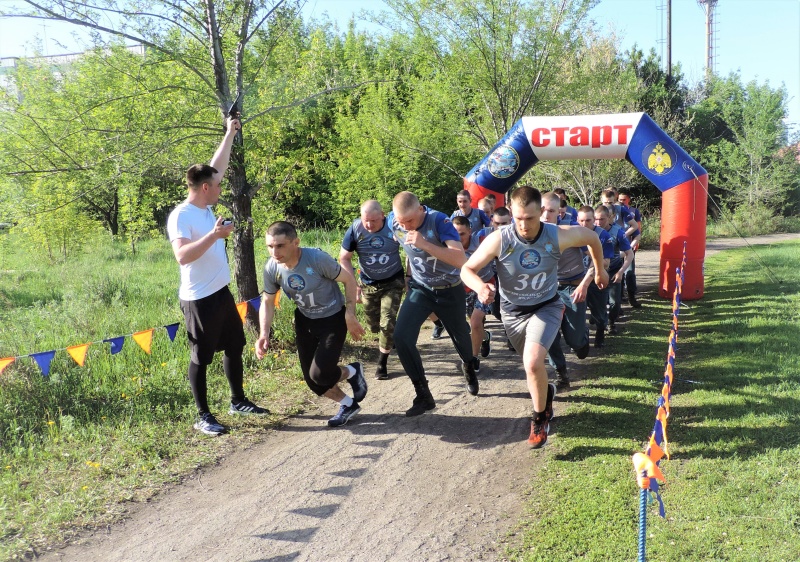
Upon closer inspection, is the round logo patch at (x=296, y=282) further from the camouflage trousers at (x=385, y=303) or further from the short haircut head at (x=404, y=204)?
the camouflage trousers at (x=385, y=303)

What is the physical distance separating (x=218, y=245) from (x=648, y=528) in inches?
148

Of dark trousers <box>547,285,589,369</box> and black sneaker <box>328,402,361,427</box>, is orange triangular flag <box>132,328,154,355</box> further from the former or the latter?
dark trousers <box>547,285,589,369</box>

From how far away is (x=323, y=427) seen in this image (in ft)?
17.8

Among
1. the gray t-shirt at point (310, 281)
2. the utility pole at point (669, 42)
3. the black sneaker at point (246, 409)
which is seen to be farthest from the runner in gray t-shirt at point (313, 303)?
the utility pole at point (669, 42)

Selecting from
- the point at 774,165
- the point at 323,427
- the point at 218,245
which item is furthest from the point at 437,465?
the point at 774,165

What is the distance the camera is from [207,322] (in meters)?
5.04

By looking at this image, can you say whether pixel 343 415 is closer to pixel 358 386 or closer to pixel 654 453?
pixel 358 386

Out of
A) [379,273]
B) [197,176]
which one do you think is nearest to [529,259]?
[379,273]

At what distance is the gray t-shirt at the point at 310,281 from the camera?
5.05 meters

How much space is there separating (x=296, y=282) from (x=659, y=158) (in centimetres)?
734

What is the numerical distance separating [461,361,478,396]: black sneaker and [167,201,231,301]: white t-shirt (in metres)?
2.36

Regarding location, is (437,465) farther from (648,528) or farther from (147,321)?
(147,321)

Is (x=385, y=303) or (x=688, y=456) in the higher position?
(x=385, y=303)

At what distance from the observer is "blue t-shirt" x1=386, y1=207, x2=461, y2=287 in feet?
17.8
